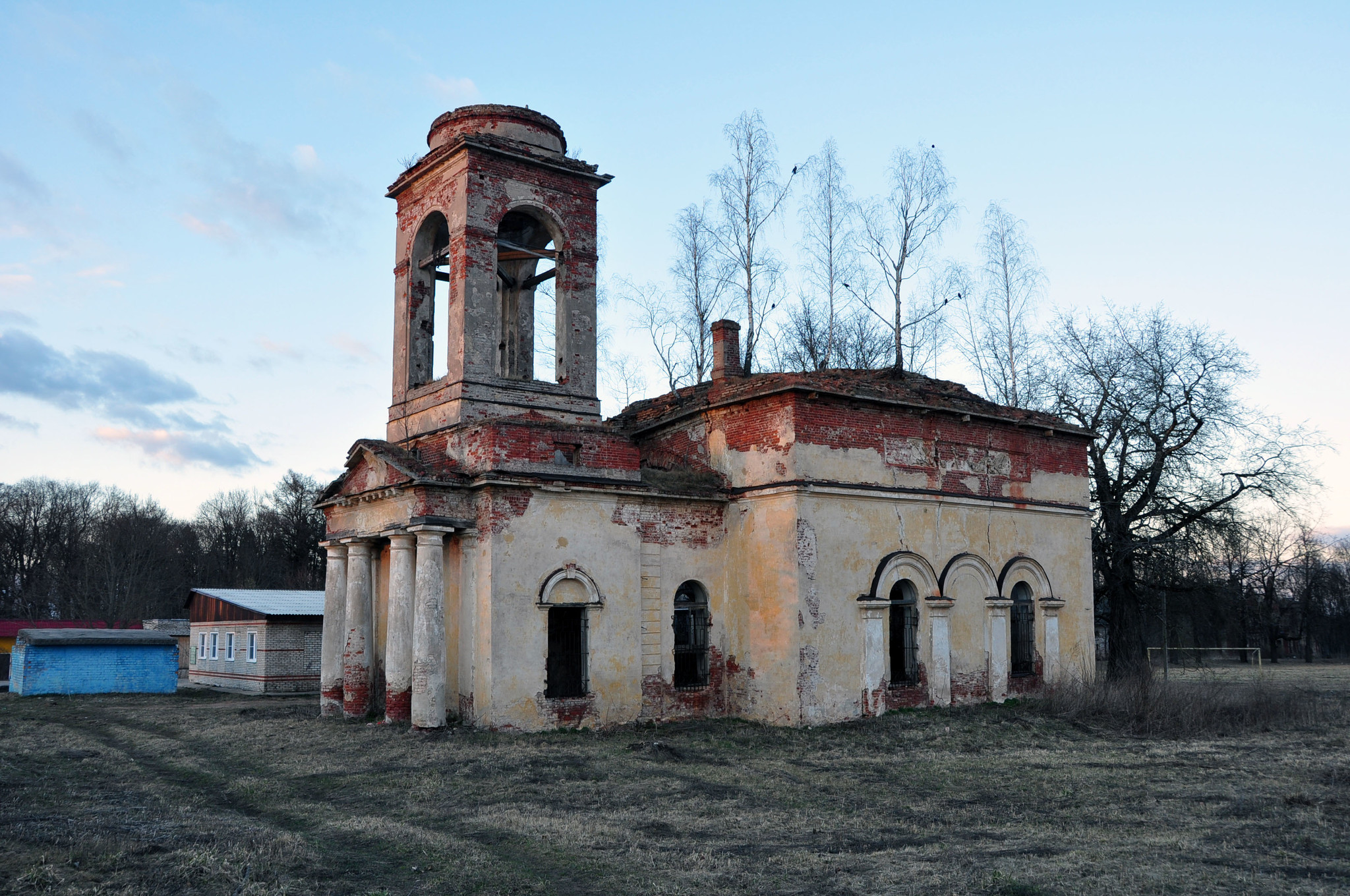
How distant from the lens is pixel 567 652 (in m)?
16.7

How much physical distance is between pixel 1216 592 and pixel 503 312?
63.1ft

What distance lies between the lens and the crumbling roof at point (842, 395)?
57.9ft

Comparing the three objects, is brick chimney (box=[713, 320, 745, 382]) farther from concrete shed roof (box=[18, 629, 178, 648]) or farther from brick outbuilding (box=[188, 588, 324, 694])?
concrete shed roof (box=[18, 629, 178, 648])

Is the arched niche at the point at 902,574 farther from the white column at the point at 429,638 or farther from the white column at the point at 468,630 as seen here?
the white column at the point at 429,638

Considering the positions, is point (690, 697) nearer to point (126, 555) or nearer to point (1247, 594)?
point (1247, 594)

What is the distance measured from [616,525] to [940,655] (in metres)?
6.65

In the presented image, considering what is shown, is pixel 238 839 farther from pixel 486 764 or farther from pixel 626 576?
pixel 626 576

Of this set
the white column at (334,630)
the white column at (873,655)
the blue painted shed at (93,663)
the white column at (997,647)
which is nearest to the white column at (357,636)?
the white column at (334,630)

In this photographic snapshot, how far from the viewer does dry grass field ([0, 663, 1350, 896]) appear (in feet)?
25.3

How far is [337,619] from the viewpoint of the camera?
19.2 metres

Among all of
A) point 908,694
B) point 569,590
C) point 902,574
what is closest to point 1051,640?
point 908,694

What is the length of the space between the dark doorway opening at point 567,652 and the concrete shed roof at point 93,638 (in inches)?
685

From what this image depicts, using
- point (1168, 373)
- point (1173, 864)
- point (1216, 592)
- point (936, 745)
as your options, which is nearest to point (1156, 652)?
point (1216, 592)

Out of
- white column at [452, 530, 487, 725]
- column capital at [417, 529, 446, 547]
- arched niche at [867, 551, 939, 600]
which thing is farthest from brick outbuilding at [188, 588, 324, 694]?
arched niche at [867, 551, 939, 600]
